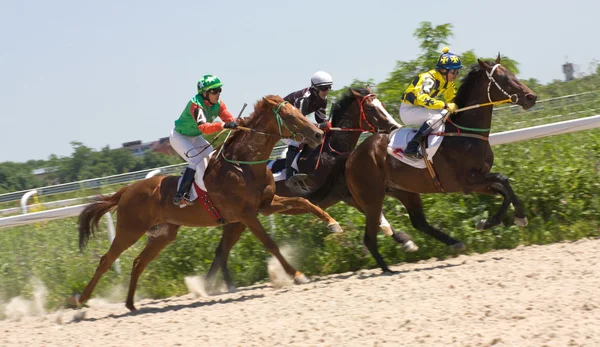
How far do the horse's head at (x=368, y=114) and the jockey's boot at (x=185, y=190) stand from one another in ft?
7.12

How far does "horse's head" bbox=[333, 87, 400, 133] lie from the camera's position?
30.8 ft

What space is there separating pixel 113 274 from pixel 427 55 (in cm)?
762

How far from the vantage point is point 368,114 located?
31.2 feet

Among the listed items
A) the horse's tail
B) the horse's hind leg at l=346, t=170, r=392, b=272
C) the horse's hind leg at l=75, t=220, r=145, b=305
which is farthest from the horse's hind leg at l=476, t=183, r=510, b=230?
the horse's tail

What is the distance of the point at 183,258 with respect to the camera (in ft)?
33.8

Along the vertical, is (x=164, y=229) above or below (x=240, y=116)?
below

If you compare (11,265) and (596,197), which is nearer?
(596,197)

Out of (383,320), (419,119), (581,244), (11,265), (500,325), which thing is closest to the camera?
(500,325)

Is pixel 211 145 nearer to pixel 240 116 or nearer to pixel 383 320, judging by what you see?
pixel 240 116

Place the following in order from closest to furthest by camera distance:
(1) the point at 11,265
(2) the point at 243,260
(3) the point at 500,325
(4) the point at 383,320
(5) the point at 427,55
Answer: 1. (3) the point at 500,325
2. (4) the point at 383,320
3. (2) the point at 243,260
4. (1) the point at 11,265
5. (5) the point at 427,55

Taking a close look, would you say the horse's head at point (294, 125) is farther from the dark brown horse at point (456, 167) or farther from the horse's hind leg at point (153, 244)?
the horse's hind leg at point (153, 244)

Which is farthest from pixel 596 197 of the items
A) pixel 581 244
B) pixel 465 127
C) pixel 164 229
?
pixel 164 229

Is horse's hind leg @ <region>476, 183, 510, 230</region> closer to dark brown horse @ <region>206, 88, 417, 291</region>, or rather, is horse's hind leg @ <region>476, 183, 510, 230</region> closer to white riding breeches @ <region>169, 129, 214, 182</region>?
dark brown horse @ <region>206, 88, 417, 291</region>

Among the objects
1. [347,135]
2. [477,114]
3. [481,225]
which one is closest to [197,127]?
[347,135]
